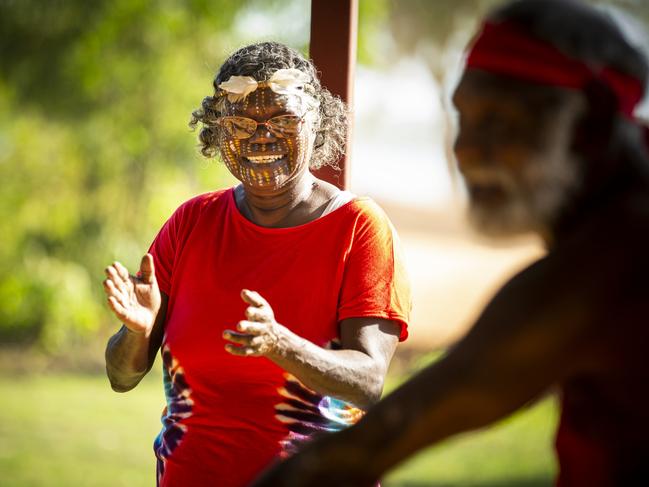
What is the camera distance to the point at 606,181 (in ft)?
4.56

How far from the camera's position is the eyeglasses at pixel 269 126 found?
8.04 ft

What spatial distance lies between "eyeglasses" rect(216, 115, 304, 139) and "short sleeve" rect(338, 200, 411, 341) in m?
0.29

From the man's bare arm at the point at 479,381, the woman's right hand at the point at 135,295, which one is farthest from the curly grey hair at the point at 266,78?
the man's bare arm at the point at 479,381

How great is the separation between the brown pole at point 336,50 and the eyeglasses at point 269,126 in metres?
0.33

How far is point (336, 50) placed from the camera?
2.78 meters

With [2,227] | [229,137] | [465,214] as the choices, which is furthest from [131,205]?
[465,214]

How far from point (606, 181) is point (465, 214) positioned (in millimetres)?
249

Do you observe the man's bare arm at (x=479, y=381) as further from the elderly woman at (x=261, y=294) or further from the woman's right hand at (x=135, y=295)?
the woman's right hand at (x=135, y=295)

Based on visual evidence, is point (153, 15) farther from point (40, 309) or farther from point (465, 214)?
point (465, 214)

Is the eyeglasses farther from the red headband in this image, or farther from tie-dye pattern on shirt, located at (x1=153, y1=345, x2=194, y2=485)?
the red headband

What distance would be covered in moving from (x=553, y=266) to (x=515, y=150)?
224mm

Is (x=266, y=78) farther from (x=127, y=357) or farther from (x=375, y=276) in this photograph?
(x=127, y=357)

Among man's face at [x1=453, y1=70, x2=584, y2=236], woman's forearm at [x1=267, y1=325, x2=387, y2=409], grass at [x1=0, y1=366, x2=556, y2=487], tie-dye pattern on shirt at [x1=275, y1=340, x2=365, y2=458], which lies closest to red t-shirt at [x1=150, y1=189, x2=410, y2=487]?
tie-dye pattern on shirt at [x1=275, y1=340, x2=365, y2=458]

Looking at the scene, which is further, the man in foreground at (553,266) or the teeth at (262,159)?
the teeth at (262,159)
